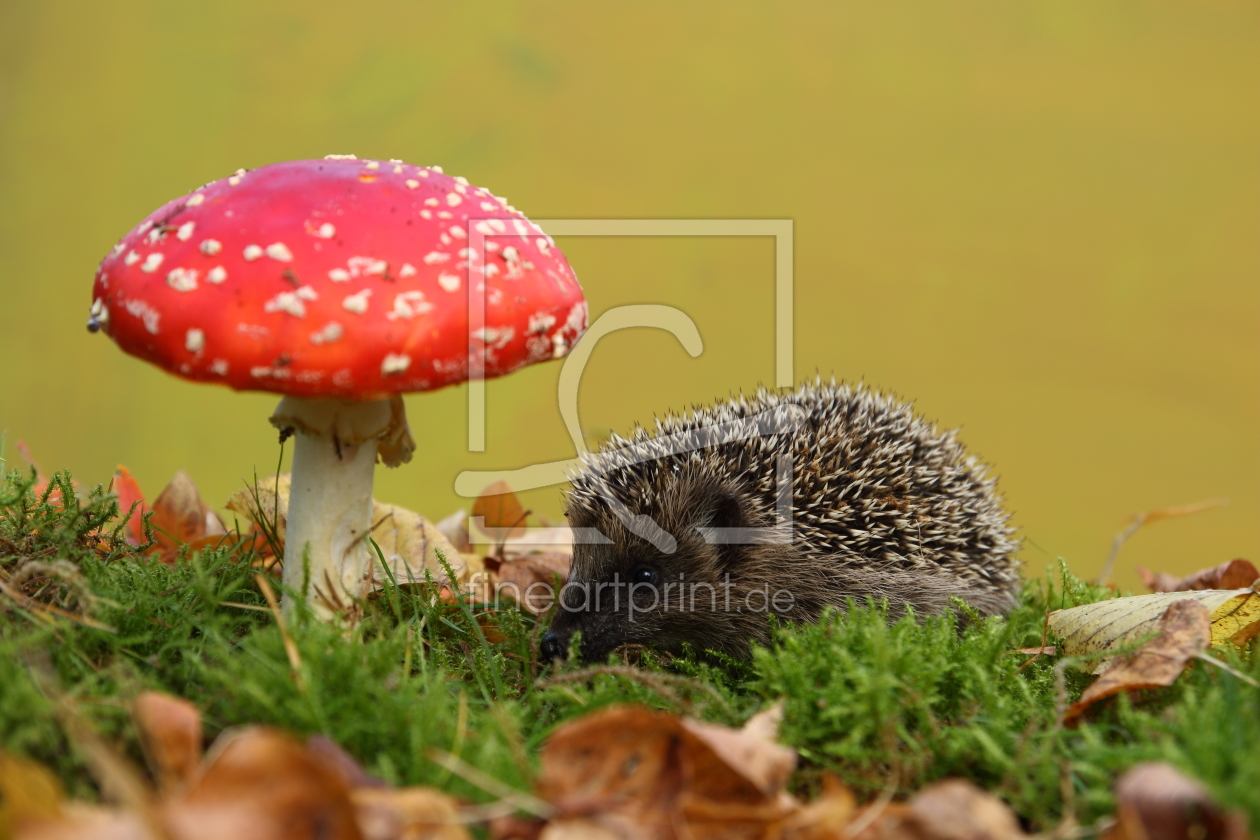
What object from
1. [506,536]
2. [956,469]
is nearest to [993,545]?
[956,469]

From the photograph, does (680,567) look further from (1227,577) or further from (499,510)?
(1227,577)

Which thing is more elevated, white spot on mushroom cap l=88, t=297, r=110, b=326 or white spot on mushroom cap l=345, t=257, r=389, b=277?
white spot on mushroom cap l=345, t=257, r=389, b=277

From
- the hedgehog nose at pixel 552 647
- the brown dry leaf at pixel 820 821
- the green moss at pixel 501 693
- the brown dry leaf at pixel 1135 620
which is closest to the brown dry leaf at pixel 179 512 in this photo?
the green moss at pixel 501 693

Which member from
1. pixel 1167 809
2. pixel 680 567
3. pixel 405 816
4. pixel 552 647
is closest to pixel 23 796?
pixel 405 816

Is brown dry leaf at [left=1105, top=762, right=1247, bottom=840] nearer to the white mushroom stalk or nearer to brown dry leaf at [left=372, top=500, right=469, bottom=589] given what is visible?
the white mushroom stalk

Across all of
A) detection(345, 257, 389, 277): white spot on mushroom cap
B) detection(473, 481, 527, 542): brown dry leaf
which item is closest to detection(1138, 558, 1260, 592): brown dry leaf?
detection(473, 481, 527, 542): brown dry leaf

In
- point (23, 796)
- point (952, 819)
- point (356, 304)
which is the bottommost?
point (952, 819)
